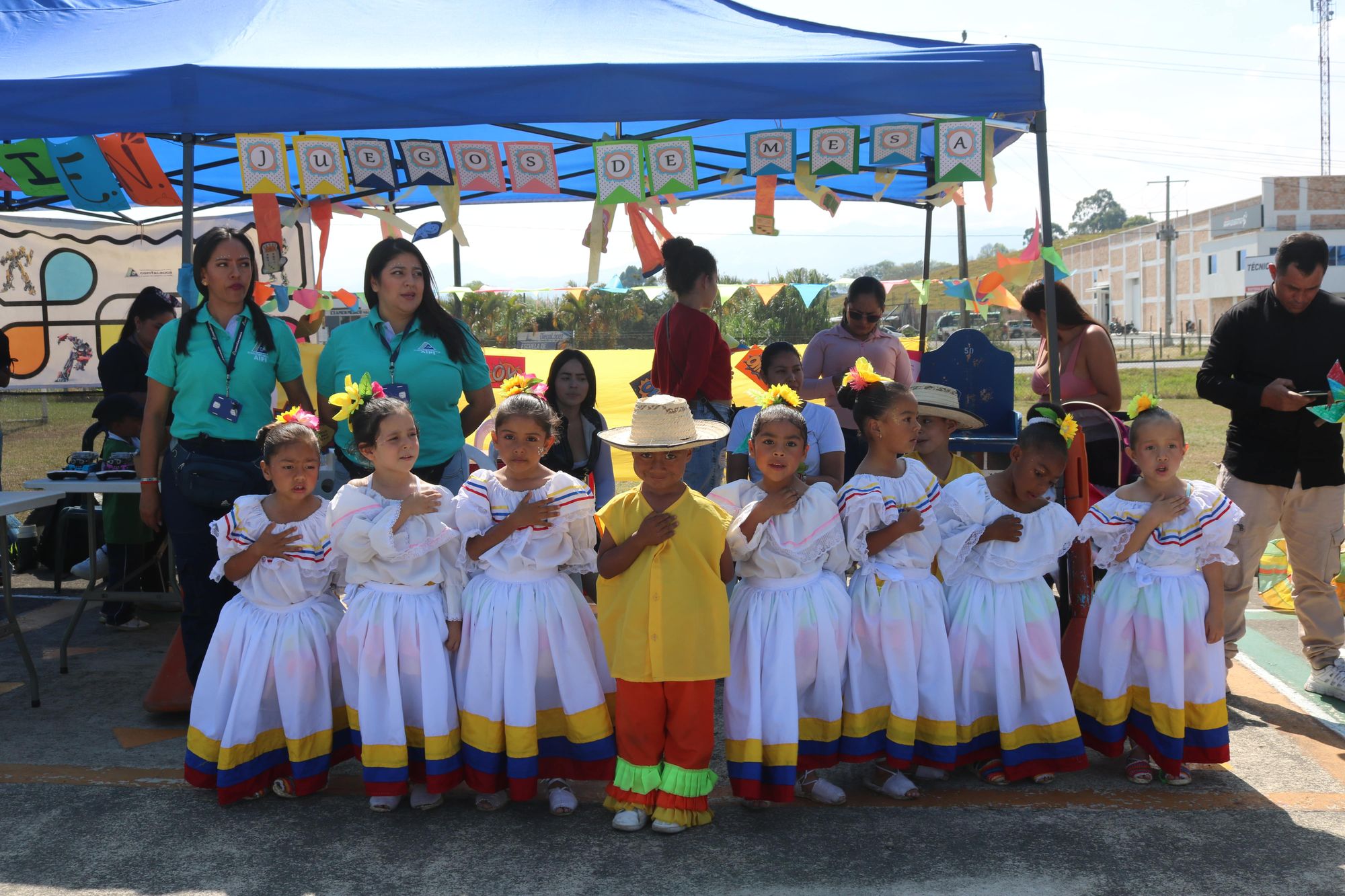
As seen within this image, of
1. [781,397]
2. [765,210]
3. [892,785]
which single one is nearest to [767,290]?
[765,210]

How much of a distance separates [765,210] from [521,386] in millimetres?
3343

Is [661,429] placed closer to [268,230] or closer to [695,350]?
[695,350]

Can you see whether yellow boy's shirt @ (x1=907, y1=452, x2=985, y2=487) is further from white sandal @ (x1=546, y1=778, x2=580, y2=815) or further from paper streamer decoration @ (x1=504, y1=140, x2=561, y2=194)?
paper streamer decoration @ (x1=504, y1=140, x2=561, y2=194)

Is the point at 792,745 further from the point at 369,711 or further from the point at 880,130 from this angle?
the point at 880,130

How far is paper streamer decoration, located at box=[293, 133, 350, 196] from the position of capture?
506cm

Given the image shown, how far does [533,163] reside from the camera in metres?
5.50

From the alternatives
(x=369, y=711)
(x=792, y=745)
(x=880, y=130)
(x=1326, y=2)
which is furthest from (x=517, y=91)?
(x=1326, y=2)

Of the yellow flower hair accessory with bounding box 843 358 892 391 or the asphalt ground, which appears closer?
the asphalt ground

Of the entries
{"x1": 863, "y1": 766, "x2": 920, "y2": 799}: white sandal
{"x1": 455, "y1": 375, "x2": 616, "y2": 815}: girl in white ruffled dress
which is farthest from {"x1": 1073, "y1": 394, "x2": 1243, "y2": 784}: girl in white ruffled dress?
{"x1": 455, "y1": 375, "x2": 616, "y2": 815}: girl in white ruffled dress

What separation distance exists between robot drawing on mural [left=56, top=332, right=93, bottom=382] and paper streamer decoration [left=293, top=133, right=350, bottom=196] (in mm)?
11421

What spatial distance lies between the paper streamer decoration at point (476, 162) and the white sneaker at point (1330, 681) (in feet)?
14.7

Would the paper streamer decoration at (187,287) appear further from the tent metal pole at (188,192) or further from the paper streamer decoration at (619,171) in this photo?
the paper streamer decoration at (619,171)

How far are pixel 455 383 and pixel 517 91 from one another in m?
1.27

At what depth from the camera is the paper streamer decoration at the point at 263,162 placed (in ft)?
16.3
